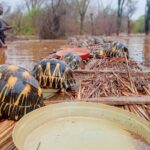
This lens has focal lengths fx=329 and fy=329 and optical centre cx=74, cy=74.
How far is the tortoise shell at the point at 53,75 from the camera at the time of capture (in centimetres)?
364

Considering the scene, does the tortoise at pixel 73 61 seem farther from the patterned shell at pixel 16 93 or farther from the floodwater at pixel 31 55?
the patterned shell at pixel 16 93

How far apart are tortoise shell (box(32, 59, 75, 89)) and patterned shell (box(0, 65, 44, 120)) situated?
790 mm

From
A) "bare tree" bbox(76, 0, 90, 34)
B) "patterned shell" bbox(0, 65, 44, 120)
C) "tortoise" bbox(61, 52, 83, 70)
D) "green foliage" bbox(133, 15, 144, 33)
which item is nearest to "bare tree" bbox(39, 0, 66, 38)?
"bare tree" bbox(76, 0, 90, 34)

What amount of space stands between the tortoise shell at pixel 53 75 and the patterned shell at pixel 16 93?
2.59ft

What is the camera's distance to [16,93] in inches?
106

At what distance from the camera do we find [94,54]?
7426 millimetres

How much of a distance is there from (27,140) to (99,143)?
417 millimetres

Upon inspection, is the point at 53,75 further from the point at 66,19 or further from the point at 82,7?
the point at 82,7

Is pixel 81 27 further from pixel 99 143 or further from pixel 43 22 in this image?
pixel 99 143

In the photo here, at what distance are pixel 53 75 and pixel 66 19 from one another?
23826mm

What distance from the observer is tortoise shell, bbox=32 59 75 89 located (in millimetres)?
3643

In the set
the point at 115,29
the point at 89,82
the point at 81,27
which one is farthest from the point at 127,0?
the point at 89,82

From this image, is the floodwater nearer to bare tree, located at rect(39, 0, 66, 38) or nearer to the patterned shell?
the patterned shell

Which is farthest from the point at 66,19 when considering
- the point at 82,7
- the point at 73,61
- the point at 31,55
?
the point at 73,61
